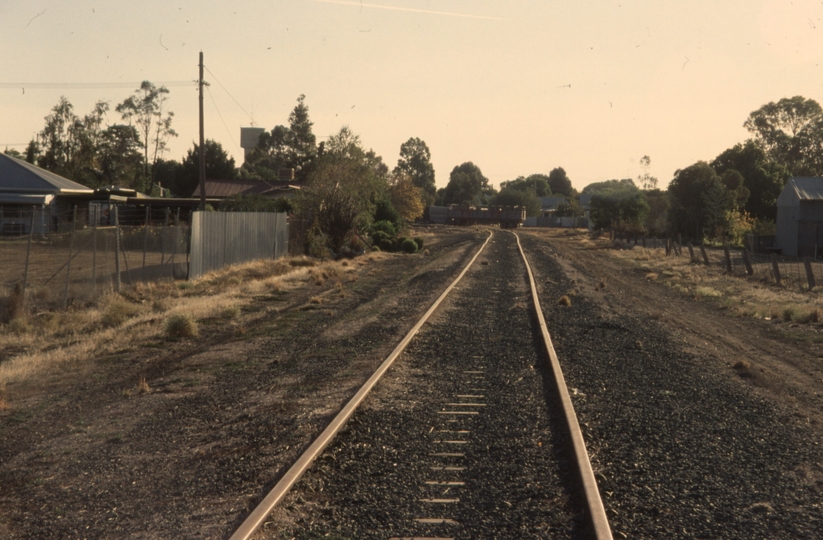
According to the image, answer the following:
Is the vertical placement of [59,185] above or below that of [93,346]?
above

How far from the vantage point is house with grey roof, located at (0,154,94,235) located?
43.5 metres

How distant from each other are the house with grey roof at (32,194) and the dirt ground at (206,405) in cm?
3001

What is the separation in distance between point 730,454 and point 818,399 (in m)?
3.25

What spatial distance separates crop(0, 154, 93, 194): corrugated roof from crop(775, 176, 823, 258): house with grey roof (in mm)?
41355

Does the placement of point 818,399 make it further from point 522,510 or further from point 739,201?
point 739,201

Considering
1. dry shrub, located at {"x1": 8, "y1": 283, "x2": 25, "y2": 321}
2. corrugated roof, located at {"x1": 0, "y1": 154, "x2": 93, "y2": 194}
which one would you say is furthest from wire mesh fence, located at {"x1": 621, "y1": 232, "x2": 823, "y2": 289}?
corrugated roof, located at {"x1": 0, "y1": 154, "x2": 93, "y2": 194}

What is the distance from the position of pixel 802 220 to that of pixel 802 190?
2904 mm

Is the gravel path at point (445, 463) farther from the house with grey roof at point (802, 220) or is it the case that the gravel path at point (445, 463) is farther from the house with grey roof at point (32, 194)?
the house with grey roof at point (802, 220)

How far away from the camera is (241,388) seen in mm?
9914

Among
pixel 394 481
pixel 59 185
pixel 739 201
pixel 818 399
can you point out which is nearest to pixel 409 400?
pixel 394 481

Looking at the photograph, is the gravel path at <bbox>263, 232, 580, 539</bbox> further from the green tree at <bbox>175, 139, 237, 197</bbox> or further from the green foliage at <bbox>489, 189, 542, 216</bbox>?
the green foliage at <bbox>489, 189, 542, 216</bbox>

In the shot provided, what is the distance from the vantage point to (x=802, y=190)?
47031 millimetres

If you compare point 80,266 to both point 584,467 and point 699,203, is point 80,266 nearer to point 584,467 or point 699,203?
point 584,467

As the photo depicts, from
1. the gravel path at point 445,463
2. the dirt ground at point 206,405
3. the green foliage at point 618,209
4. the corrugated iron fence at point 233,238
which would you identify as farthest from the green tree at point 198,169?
the gravel path at point 445,463
